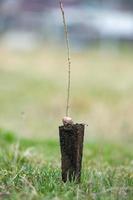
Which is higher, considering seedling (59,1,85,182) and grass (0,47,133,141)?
grass (0,47,133,141)

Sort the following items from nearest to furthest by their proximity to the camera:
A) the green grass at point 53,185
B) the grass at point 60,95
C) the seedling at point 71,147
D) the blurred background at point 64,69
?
the green grass at point 53,185, the seedling at point 71,147, the grass at point 60,95, the blurred background at point 64,69

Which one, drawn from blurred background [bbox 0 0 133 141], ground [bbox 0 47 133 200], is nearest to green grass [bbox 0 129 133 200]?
ground [bbox 0 47 133 200]

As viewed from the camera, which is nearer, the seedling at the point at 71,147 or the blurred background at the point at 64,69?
the seedling at the point at 71,147

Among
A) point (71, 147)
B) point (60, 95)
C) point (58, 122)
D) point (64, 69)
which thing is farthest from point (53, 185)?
point (64, 69)

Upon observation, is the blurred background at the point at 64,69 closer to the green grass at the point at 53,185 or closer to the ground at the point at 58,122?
the ground at the point at 58,122

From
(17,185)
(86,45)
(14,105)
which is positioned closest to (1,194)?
(17,185)

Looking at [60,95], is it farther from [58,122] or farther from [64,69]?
[64,69]

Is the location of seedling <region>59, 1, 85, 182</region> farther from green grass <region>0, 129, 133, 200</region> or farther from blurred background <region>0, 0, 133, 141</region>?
blurred background <region>0, 0, 133, 141</region>

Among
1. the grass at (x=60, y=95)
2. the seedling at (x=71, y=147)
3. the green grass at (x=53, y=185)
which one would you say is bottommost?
the green grass at (x=53, y=185)

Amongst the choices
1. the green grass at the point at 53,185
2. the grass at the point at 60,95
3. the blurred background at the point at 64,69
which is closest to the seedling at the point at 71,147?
the green grass at the point at 53,185
